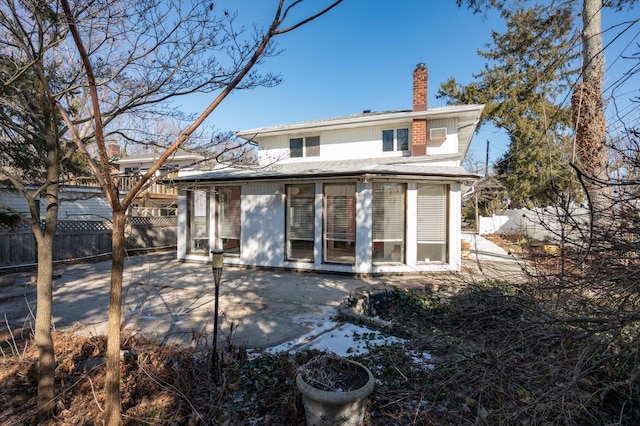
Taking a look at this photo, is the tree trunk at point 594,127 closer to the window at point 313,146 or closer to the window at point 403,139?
the window at point 403,139

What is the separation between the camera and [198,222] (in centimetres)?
1130

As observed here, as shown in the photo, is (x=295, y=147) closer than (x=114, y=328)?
No

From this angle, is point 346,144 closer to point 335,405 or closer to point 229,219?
point 229,219

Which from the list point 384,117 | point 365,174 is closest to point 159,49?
point 365,174

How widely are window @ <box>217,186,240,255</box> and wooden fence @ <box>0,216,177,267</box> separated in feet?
10.5

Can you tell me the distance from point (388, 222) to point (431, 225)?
123 centimetres

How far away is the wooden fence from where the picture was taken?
9594 millimetres

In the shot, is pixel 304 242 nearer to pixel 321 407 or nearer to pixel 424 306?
pixel 424 306

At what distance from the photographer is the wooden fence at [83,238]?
9594mm

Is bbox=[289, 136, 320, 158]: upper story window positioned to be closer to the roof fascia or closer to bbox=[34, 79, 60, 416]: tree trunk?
the roof fascia

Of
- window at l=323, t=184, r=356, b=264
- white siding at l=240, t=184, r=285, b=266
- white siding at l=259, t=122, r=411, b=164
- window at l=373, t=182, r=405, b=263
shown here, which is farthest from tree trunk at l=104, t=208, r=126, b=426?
white siding at l=259, t=122, r=411, b=164

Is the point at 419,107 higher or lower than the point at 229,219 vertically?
higher

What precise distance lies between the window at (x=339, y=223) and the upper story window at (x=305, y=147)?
403 cm

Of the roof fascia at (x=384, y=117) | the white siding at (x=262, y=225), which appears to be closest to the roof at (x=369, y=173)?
the white siding at (x=262, y=225)
